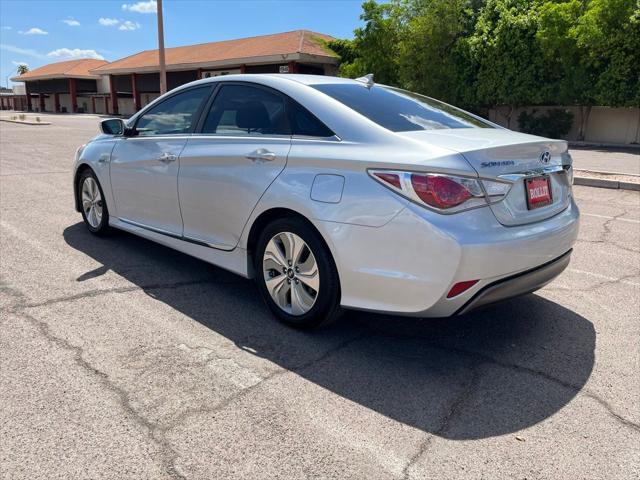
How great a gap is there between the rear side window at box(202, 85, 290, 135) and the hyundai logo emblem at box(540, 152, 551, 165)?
1.60m

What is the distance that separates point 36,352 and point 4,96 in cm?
9908

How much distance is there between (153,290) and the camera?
423 cm

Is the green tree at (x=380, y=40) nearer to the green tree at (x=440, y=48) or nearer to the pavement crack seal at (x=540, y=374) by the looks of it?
the green tree at (x=440, y=48)

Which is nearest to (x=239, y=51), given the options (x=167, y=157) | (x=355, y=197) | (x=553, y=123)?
(x=553, y=123)

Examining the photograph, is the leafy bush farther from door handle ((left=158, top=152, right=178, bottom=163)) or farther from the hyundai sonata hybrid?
door handle ((left=158, top=152, right=178, bottom=163))

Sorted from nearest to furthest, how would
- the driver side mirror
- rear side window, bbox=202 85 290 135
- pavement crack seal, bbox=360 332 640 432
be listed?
pavement crack seal, bbox=360 332 640 432, rear side window, bbox=202 85 290 135, the driver side mirror

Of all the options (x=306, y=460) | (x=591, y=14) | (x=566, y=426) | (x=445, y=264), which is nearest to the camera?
(x=306, y=460)

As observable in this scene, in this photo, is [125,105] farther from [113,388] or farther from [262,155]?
[113,388]

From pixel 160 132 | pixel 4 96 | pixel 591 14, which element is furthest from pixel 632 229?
pixel 4 96

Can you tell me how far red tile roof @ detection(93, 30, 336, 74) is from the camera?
3234 cm

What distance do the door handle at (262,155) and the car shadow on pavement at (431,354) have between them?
3.63ft

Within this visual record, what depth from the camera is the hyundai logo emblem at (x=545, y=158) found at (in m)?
3.24

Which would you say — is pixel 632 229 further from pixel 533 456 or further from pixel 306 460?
pixel 306 460

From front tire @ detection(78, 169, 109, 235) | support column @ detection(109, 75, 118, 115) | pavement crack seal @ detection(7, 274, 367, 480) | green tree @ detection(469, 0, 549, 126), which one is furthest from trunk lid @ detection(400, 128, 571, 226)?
support column @ detection(109, 75, 118, 115)
